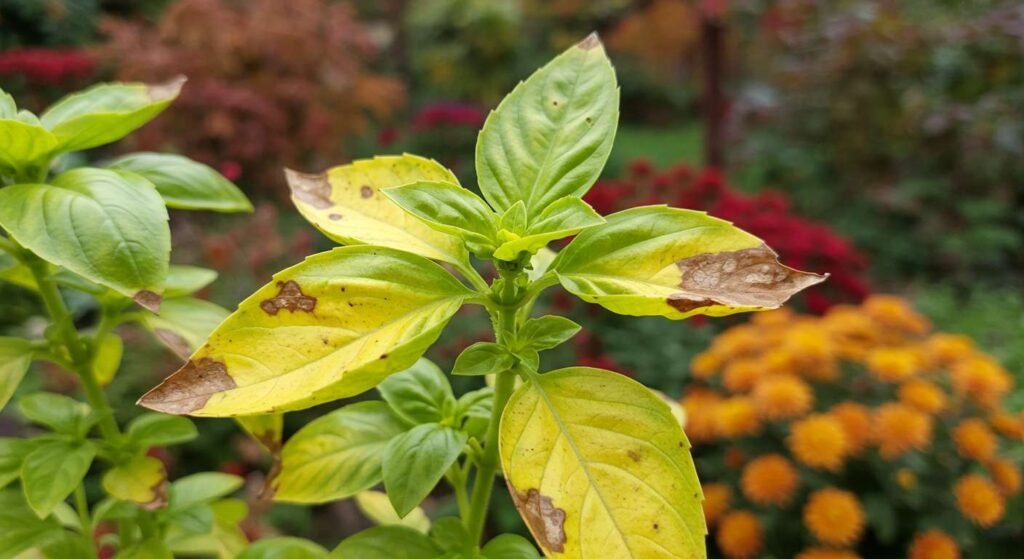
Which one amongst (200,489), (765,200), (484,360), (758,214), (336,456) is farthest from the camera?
(765,200)

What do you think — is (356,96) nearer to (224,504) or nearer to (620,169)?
(620,169)

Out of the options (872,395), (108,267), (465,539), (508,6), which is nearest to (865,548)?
(872,395)

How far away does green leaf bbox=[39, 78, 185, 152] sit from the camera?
24.1 inches

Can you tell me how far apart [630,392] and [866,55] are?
4.36 metres

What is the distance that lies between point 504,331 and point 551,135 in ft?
0.51

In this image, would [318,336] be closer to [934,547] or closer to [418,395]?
[418,395]

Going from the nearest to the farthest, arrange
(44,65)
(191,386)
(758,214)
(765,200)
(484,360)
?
1. (191,386)
2. (484,360)
3. (758,214)
4. (765,200)
5. (44,65)

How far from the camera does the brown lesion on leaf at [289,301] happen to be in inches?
19.3

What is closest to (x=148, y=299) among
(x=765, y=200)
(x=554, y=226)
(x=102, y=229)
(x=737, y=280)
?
(x=102, y=229)

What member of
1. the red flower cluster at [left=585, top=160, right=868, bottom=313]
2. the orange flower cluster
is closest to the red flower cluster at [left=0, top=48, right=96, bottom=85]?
the red flower cluster at [left=585, top=160, right=868, bottom=313]

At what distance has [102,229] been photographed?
539 mm

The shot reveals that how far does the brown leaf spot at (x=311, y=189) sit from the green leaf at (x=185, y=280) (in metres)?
0.15

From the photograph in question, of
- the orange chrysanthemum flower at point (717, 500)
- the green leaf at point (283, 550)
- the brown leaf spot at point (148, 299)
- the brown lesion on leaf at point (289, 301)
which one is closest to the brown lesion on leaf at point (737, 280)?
the brown lesion on leaf at point (289, 301)

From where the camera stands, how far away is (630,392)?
1.69ft
